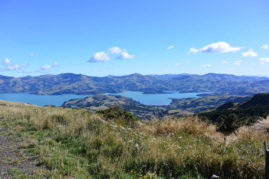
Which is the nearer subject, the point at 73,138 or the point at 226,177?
the point at 226,177

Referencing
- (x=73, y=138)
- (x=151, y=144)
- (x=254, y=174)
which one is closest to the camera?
(x=254, y=174)

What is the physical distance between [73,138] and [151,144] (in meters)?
2.95

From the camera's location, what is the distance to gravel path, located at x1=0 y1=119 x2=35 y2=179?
3.86m

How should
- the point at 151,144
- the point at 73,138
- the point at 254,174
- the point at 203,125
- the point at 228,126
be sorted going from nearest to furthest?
the point at 254,174 → the point at 151,144 → the point at 73,138 → the point at 203,125 → the point at 228,126

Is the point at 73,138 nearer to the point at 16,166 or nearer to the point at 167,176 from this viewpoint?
the point at 16,166

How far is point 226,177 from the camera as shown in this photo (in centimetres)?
384

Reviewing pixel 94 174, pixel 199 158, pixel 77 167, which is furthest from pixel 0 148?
pixel 199 158

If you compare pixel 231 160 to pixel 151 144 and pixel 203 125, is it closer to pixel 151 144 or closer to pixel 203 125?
pixel 151 144

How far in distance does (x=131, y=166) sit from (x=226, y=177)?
216 cm

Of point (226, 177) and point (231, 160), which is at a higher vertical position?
point (231, 160)

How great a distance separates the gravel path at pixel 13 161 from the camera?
3.86m

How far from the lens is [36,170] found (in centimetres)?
393

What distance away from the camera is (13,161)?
14.5 feet

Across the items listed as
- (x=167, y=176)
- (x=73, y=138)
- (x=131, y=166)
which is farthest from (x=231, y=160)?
(x=73, y=138)
